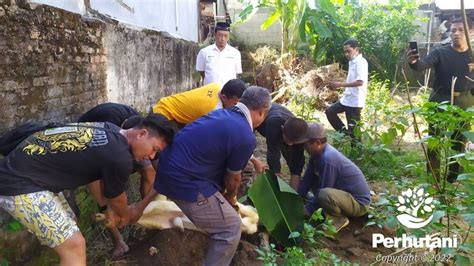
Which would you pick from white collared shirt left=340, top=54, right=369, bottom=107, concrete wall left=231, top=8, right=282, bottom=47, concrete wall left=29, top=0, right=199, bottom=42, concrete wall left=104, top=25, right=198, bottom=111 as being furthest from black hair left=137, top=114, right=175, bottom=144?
concrete wall left=231, top=8, right=282, bottom=47

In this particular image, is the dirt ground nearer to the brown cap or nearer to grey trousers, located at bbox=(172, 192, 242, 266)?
grey trousers, located at bbox=(172, 192, 242, 266)

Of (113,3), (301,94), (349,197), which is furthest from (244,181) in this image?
(301,94)

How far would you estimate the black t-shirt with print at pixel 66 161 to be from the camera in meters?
2.00

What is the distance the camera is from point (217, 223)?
262cm

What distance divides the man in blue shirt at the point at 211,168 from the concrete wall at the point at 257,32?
11397 millimetres

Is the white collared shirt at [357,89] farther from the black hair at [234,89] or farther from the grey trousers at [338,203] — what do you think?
the black hair at [234,89]

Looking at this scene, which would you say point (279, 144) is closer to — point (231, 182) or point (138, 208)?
point (231, 182)

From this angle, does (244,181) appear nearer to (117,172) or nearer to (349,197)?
(349,197)

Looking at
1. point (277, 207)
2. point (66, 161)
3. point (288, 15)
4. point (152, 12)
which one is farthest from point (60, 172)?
point (288, 15)

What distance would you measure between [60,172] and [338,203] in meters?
2.21

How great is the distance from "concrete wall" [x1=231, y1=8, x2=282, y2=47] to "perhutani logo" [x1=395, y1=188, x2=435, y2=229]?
11412 mm

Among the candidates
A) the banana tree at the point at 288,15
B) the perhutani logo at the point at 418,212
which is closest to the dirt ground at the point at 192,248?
the perhutani logo at the point at 418,212

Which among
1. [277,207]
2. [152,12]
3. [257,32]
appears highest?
[257,32]

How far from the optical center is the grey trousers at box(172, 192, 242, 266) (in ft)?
8.48
